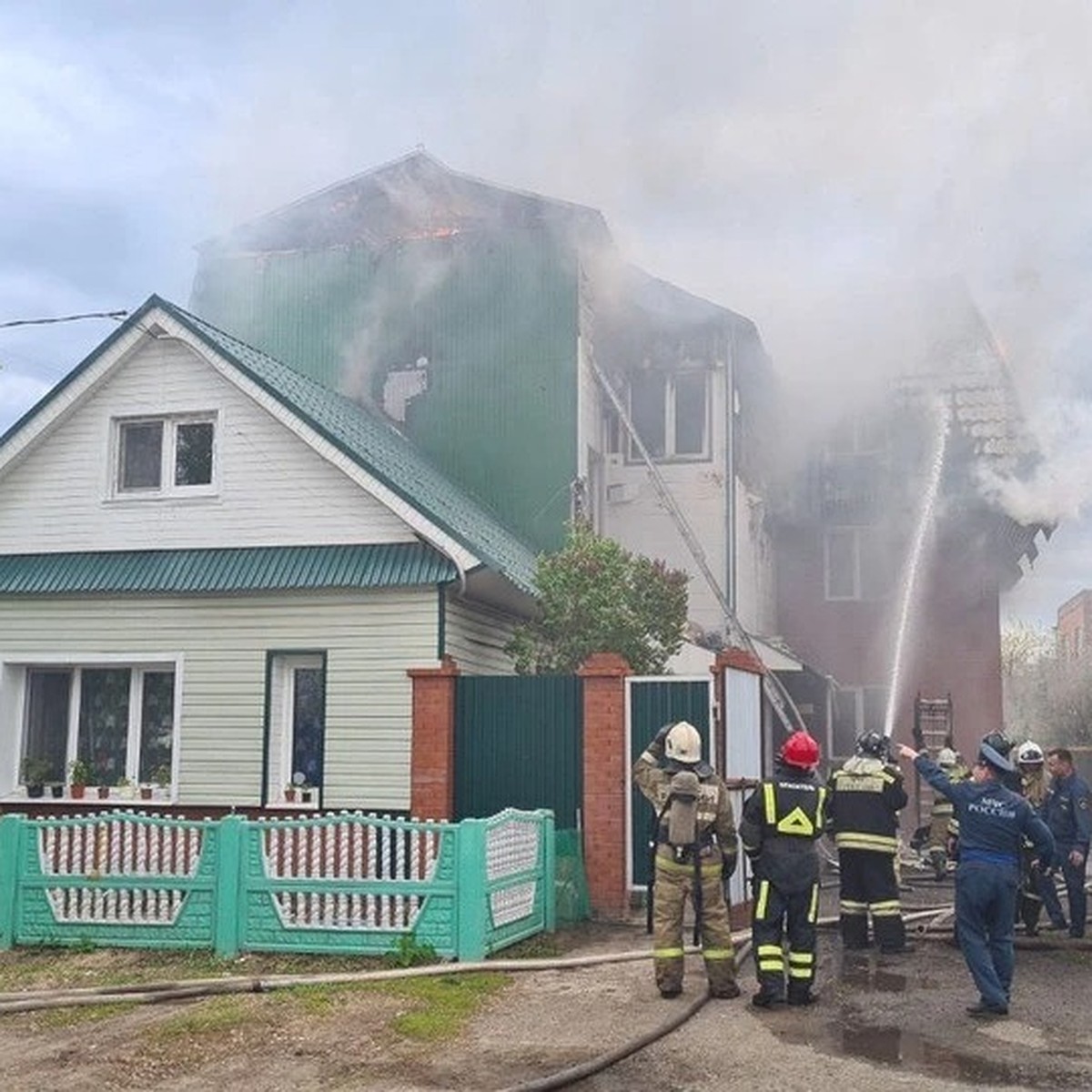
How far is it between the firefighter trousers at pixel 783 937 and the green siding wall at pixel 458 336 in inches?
428

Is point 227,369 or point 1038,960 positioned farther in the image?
point 227,369

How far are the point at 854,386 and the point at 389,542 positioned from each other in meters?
14.1

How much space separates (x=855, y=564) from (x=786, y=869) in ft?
60.7

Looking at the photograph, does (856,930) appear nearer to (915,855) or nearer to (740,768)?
(740,768)

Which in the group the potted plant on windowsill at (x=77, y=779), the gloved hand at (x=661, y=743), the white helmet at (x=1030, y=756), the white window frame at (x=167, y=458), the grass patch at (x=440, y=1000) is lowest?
the grass patch at (x=440, y=1000)

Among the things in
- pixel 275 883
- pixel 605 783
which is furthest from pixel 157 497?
pixel 605 783

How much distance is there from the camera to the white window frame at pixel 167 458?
1369 centimetres

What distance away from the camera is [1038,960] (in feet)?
29.8

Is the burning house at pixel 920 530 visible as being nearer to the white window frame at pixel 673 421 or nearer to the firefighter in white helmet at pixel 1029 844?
the white window frame at pixel 673 421

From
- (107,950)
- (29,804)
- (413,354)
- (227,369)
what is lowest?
(107,950)

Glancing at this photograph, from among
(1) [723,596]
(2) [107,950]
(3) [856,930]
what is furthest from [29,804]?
(1) [723,596]

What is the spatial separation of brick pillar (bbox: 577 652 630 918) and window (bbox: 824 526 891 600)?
15.1m

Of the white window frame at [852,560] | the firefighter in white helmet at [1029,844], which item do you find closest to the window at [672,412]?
the white window frame at [852,560]

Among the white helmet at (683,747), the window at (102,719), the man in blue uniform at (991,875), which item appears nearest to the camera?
the man in blue uniform at (991,875)
